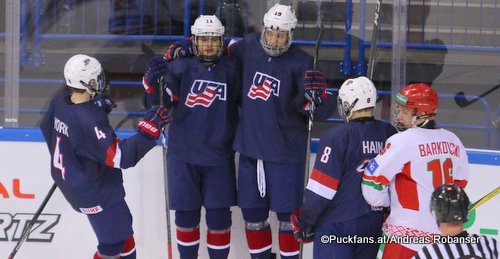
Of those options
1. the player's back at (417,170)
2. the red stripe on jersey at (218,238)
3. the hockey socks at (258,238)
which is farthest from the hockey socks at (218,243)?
the player's back at (417,170)

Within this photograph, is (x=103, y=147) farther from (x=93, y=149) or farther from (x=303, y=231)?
(x=303, y=231)

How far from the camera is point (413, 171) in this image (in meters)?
3.80

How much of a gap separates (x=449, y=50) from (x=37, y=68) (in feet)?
6.78

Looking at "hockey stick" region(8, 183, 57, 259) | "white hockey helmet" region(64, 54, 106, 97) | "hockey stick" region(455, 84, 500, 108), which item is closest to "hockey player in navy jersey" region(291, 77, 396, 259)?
"hockey stick" region(455, 84, 500, 108)

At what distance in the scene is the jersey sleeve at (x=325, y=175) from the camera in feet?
12.8

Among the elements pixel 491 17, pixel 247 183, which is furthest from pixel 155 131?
pixel 491 17

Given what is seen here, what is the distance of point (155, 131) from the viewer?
4.34 metres

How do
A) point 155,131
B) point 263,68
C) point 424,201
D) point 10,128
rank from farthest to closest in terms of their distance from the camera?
point 10,128, point 263,68, point 155,131, point 424,201

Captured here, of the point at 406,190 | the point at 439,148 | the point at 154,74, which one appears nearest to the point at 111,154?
the point at 154,74

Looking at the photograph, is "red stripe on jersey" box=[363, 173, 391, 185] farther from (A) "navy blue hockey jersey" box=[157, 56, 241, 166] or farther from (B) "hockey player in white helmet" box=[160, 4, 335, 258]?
(A) "navy blue hockey jersey" box=[157, 56, 241, 166]

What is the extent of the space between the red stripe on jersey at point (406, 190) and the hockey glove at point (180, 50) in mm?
1356

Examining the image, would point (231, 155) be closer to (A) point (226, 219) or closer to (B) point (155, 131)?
(A) point (226, 219)

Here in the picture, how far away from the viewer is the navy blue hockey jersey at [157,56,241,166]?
4.76 metres

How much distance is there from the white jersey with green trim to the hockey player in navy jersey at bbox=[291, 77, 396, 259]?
7 centimetres
